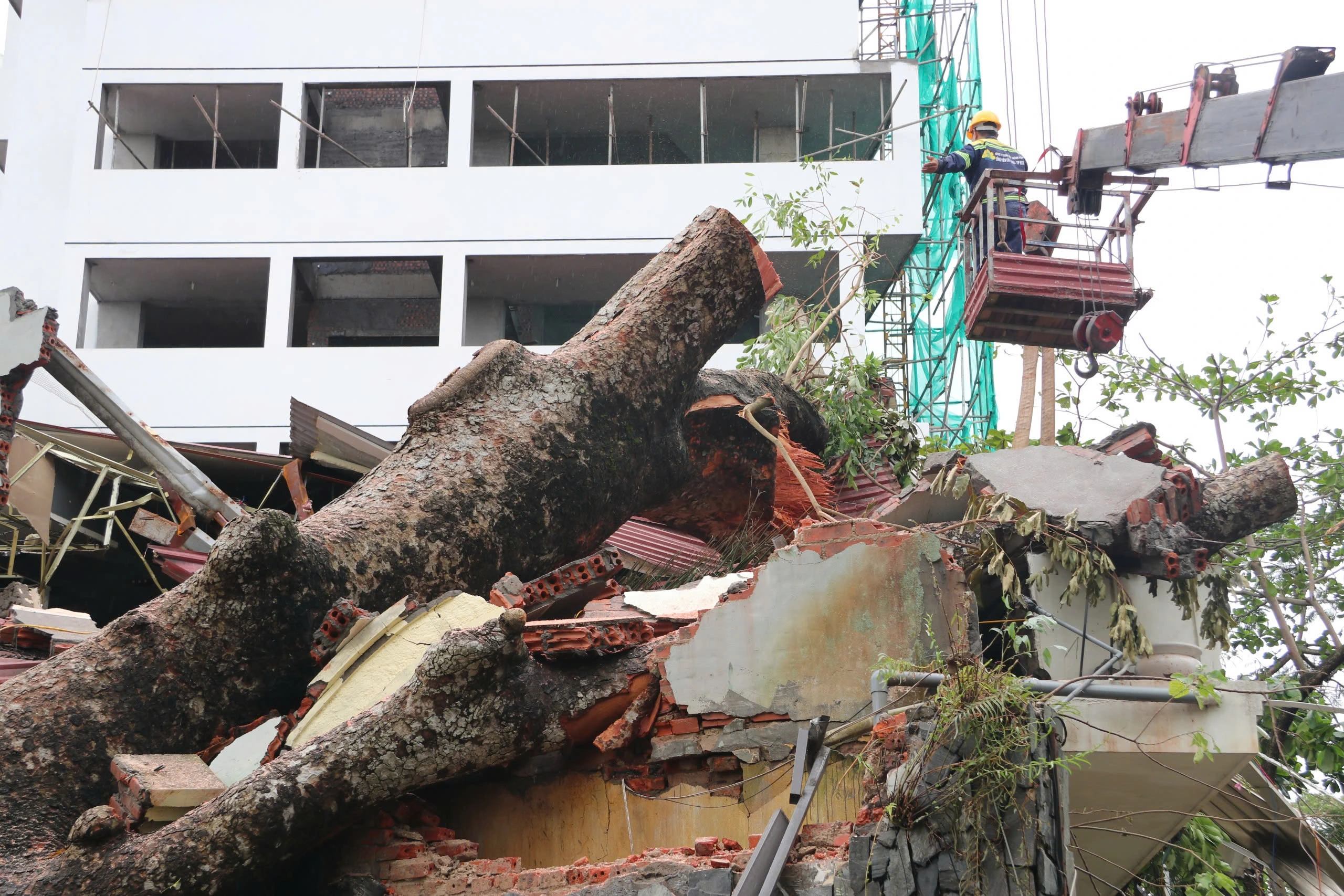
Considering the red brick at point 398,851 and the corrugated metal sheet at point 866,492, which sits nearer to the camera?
the red brick at point 398,851

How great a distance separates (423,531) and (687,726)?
2.15 metres

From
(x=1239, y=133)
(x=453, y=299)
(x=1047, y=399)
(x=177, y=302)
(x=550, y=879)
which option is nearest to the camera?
(x=550, y=879)

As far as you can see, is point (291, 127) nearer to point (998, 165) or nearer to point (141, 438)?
point (141, 438)

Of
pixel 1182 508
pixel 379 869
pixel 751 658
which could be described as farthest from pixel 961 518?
pixel 379 869

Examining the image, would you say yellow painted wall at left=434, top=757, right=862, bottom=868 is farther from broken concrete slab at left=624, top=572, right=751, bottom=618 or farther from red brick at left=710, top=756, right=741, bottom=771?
broken concrete slab at left=624, top=572, right=751, bottom=618

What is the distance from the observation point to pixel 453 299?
63.3 ft

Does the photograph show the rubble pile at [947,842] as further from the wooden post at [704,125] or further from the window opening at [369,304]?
the window opening at [369,304]

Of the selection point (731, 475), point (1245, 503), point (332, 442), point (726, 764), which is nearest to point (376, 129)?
point (332, 442)

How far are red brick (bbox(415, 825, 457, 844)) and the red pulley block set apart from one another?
6.09 metres

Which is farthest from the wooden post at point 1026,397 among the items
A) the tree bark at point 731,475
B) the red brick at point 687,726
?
the red brick at point 687,726

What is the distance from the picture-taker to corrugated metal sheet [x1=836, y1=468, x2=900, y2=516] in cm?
1093

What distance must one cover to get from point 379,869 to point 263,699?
1.44 meters

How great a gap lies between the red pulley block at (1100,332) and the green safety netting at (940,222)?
772cm

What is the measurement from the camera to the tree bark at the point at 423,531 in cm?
670
